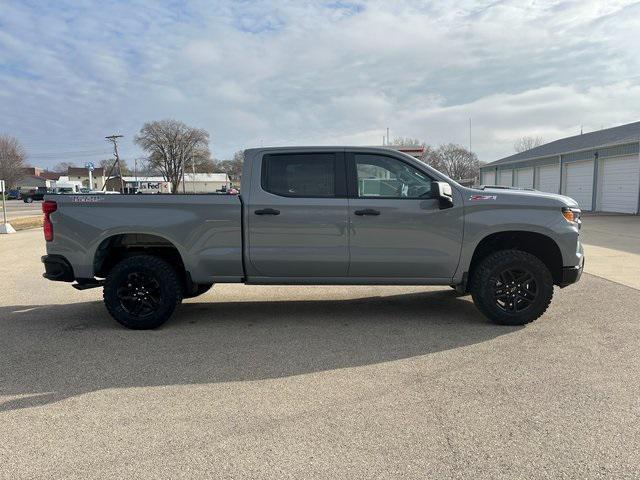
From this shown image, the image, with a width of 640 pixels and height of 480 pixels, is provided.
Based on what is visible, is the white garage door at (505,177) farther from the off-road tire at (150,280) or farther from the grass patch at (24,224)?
the off-road tire at (150,280)

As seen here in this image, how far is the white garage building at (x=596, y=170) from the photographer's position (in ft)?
75.7

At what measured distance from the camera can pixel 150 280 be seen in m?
5.31

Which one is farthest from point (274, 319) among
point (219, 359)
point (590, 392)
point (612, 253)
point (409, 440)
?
point (612, 253)

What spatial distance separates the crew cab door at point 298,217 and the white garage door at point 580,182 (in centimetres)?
2574

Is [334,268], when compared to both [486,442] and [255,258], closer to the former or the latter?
[255,258]

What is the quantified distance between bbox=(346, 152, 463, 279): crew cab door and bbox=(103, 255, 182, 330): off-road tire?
2.02m

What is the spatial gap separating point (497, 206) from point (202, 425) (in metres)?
3.67

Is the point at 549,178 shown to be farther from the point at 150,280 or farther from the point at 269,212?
the point at 150,280

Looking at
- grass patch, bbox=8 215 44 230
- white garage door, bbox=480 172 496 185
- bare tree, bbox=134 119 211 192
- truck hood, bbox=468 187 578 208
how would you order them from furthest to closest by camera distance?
1. bare tree, bbox=134 119 211 192
2. white garage door, bbox=480 172 496 185
3. grass patch, bbox=8 215 44 230
4. truck hood, bbox=468 187 578 208

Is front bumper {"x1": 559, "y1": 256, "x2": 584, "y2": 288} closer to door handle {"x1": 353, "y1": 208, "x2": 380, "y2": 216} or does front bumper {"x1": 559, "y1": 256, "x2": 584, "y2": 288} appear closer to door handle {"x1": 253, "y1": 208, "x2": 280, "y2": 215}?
door handle {"x1": 353, "y1": 208, "x2": 380, "y2": 216}

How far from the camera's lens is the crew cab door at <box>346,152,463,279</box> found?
5.08 meters

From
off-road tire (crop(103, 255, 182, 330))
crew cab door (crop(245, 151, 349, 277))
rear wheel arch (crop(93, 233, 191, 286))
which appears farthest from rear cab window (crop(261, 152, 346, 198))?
off-road tire (crop(103, 255, 182, 330))

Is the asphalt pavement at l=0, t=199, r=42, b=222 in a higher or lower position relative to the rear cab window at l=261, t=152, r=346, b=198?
lower

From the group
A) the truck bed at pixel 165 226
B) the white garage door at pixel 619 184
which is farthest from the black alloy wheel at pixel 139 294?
the white garage door at pixel 619 184
